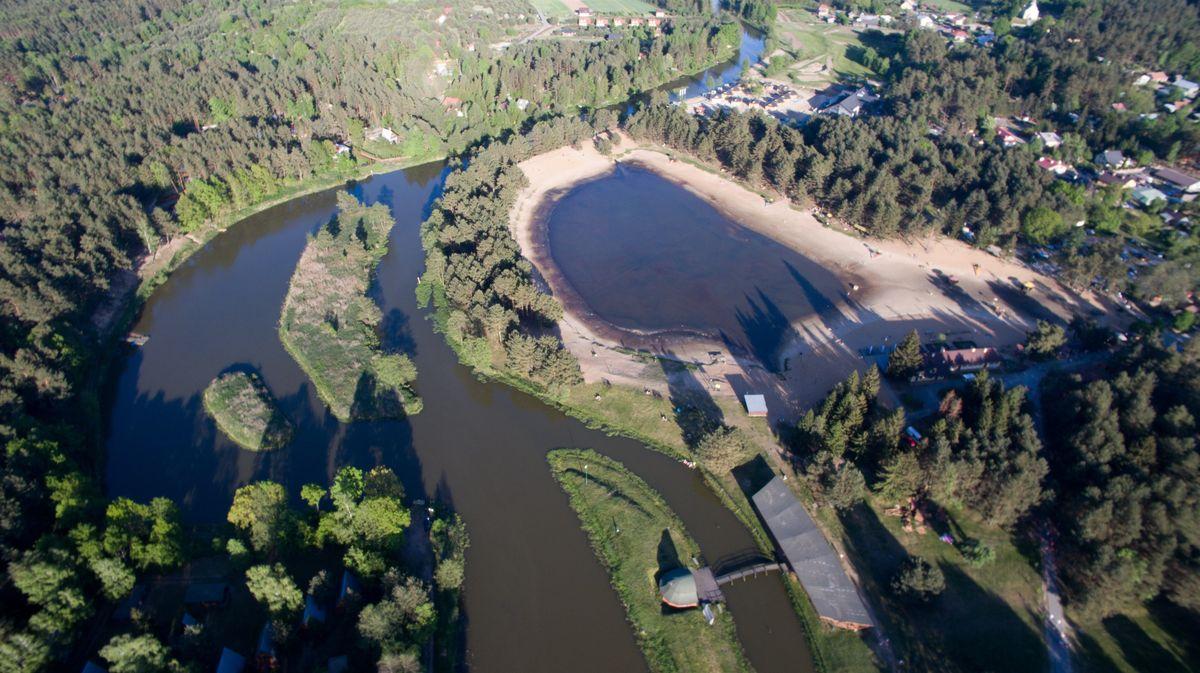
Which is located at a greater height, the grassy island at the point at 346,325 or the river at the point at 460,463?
the grassy island at the point at 346,325

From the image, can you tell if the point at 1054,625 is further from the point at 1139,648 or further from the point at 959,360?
the point at 959,360

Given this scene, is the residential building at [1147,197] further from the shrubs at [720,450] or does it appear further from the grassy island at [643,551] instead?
the grassy island at [643,551]

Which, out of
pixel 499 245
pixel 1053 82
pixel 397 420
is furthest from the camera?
pixel 1053 82

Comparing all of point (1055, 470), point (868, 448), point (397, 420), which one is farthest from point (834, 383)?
point (397, 420)

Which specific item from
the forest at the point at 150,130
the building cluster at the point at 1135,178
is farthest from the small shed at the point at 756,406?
the building cluster at the point at 1135,178

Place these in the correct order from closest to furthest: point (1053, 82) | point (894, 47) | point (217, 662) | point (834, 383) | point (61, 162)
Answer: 1. point (217, 662)
2. point (834, 383)
3. point (61, 162)
4. point (1053, 82)
5. point (894, 47)

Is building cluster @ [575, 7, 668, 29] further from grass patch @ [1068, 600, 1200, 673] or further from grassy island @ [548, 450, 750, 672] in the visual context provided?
grass patch @ [1068, 600, 1200, 673]

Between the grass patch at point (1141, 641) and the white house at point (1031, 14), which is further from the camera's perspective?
the white house at point (1031, 14)

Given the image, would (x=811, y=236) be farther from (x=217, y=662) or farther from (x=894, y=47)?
(x=894, y=47)
